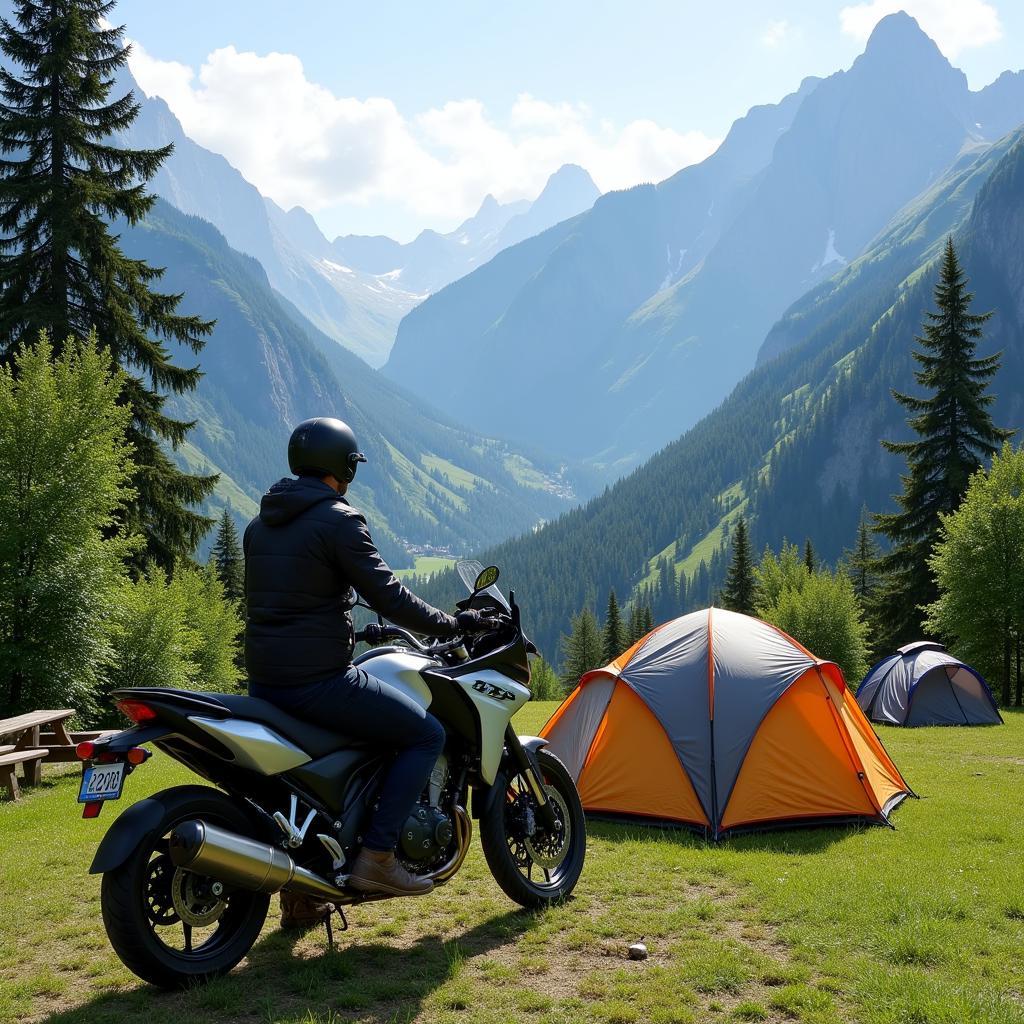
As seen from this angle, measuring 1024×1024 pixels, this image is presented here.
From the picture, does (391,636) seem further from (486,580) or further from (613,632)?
(613,632)

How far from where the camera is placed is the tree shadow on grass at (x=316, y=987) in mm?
5051

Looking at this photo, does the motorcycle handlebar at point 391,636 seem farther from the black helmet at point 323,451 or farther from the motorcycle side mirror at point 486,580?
the black helmet at point 323,451

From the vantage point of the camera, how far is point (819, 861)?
8.68m

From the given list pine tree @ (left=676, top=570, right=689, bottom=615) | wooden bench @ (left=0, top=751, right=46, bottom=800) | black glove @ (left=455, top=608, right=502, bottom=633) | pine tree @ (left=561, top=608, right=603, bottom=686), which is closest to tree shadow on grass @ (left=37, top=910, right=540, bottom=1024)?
black glove @ (left=455, top=608, right=502, bottom=633)

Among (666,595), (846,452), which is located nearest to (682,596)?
(666,595)

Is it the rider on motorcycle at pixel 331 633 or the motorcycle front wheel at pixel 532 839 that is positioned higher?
the rider on motorcycle at pixel 331 633

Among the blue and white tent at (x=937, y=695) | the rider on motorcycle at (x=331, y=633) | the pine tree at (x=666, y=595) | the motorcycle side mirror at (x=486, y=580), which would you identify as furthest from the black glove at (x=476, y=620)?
the pine tree at (x=666, y=595)

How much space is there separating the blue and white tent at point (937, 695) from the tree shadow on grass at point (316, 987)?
21.4m

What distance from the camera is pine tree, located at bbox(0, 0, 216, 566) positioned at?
2333cm

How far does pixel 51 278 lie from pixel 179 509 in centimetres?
681

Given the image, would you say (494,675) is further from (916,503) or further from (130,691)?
(916,503)

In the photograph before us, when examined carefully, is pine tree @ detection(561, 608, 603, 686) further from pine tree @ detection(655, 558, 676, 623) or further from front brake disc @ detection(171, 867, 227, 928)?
A: pine tree @ detection(655, 558, 676, 623)

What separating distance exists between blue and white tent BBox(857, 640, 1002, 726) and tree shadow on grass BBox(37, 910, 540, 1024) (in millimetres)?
21386

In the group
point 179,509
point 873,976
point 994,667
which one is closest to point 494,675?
point 873,976
